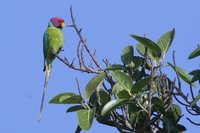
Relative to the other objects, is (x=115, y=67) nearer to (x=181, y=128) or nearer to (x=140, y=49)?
(x=140, y=49)

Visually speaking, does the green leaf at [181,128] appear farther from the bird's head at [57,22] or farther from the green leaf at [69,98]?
the bird's head at [57,22]

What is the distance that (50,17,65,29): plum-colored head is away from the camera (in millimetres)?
6354

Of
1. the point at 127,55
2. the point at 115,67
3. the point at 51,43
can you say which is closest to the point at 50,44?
the point at 51,43

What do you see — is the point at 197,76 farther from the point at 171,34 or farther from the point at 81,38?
the point at 81,38

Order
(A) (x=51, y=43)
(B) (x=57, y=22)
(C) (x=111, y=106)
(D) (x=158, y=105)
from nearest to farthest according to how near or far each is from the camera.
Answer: (C) (x=111, y=106) → (D) (x=158, y=105) → (A) (x=51, y=43) → (B) (x=57, y=22)

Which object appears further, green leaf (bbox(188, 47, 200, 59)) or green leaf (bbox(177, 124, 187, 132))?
green leaf (bbox(177, 124, 187, 132))

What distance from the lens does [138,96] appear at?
2.16 meters

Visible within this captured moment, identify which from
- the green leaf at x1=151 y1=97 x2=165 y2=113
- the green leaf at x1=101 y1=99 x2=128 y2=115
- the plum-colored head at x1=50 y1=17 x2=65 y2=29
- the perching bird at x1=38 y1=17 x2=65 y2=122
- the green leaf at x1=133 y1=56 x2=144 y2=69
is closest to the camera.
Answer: the green leaf at x1=101 y1=99 x2=128 y2=115

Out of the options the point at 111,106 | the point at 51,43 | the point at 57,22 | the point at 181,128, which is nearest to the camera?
the point at 111,106

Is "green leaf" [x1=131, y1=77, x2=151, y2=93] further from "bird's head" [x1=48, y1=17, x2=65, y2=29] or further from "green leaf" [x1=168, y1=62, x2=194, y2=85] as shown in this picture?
"bird's head" [x1=48, y1=17, x2=65, y2=29]

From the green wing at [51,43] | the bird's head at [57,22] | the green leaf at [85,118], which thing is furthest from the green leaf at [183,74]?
the bird's head at [57,22]

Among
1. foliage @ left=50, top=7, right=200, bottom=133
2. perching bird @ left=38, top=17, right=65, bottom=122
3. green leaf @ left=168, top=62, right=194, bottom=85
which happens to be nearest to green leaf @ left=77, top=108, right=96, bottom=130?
foliage @ left=50, top=7, right=200, bottom=133

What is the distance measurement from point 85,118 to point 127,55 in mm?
476

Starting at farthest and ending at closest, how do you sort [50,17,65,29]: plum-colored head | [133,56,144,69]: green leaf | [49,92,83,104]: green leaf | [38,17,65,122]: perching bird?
[50,17,65,29]: plum-colored head
[38,17,65,122]: perching bird
[133,56,144,69]: green leaf
[49,92,83,104]: green leaf
